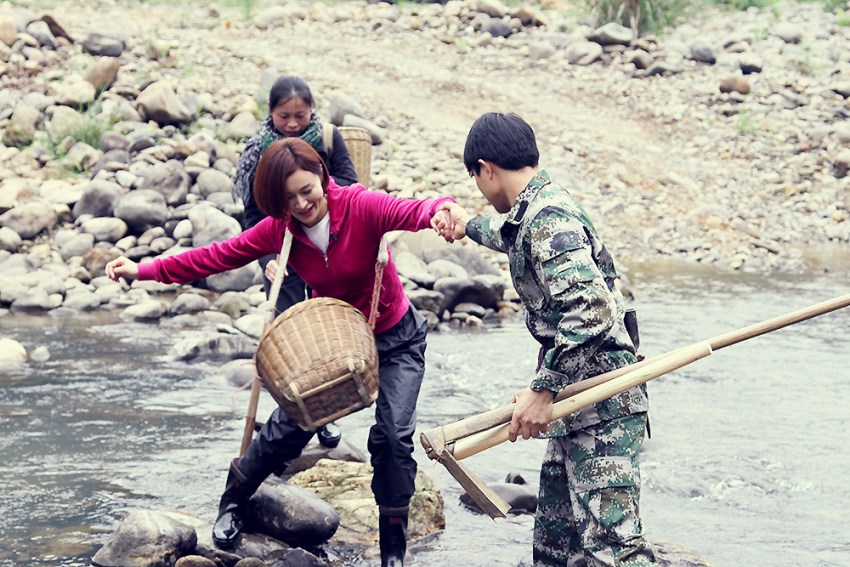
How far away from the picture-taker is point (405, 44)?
65.4ft

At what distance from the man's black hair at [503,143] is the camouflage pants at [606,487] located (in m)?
0.83

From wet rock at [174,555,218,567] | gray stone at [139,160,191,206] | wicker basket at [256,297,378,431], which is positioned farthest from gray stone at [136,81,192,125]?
wicker basket at [256,297,378,431]

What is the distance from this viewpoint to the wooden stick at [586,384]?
11.7 ft

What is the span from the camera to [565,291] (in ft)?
11.2

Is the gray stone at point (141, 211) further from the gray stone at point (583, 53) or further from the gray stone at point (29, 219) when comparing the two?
the gray stone at point (583, 53)

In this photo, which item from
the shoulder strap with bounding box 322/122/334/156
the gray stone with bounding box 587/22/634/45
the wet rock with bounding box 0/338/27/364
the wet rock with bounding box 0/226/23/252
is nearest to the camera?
the shoulder strap with bounding box 322/122/334/156

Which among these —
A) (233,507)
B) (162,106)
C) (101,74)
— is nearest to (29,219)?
(162,106)

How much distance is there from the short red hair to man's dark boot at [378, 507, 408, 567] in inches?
48.5

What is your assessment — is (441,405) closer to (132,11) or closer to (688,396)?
(688,396)

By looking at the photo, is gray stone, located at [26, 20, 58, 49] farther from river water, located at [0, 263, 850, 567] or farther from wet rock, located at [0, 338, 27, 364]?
wet rock, located at [0, 338, 27, 364]

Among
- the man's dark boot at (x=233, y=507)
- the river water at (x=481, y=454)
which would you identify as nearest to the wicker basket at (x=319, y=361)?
the man's dark boot at (x=233, y=507)

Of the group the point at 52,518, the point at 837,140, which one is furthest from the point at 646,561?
the point at 837,140

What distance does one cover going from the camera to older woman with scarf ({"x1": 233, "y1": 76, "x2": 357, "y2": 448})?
18.7ft

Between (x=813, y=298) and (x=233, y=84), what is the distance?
846 cm
